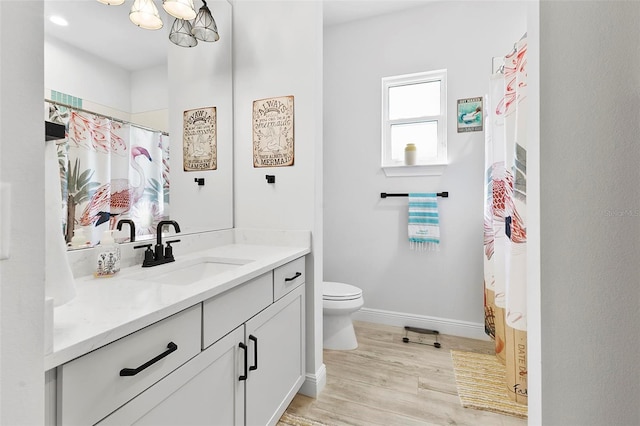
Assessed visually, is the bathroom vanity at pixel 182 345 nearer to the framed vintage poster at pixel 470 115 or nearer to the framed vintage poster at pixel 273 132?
the framed vintage poster at pixel 273 132

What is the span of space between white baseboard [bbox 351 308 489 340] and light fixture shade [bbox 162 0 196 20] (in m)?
2.52

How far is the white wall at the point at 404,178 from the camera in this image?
2377mm

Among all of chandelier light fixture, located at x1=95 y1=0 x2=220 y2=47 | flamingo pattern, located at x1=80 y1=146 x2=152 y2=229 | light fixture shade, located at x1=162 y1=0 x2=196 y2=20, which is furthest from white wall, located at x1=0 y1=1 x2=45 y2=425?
light fixture shade, located at x1=162 y1=0 x2=196 y2=20

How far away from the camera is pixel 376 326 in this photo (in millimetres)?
2643

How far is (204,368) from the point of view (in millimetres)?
928

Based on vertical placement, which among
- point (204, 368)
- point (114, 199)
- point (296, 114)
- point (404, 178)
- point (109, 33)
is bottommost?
point (204, 368)

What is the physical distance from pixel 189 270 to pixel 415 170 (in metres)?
1.94

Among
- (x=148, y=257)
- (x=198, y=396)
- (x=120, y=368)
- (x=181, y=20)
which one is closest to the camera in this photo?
(x=120, y=368)

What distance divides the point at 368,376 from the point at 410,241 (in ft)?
3.73

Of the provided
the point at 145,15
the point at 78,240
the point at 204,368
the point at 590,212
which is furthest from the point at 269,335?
the point at 145,15

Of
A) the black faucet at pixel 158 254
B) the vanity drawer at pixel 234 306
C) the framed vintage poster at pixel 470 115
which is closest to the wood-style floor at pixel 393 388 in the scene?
the vanity drawer at pixel 234 306

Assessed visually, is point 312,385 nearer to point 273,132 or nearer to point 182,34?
point 273,132

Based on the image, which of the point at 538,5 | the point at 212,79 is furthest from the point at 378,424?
the point at 212,79

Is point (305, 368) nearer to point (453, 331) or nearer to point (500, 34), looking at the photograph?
point (453, 331)
